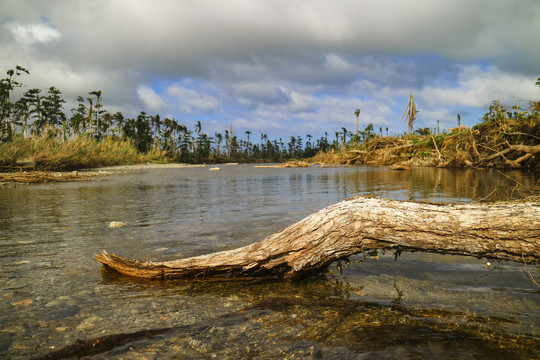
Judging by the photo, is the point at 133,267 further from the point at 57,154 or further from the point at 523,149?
the point at 57,154

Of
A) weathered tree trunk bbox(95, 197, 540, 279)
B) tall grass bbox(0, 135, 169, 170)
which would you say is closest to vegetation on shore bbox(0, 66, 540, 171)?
tall grass bbox(0, 135, 169, 170)

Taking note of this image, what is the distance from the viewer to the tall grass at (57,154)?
60.3 ft

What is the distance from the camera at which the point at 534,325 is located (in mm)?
2291

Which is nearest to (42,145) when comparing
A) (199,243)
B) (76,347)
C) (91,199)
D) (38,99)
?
(91,199)

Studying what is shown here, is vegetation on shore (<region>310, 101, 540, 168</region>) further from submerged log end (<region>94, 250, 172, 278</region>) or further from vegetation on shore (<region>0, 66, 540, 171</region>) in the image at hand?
submerged log end (<region>94, 250, 172, 278</region>)

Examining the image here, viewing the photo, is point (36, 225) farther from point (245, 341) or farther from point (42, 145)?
point (42, 145)

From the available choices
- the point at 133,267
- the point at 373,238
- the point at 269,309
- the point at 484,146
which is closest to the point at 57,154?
the point at 133,267

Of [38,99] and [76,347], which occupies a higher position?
[38,99]

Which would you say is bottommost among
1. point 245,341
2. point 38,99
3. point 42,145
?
point 245,341

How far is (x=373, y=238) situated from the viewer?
2941mm

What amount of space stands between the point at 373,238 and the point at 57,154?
24.1 metres

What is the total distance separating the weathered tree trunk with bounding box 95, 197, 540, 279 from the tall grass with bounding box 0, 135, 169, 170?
66.4 feet

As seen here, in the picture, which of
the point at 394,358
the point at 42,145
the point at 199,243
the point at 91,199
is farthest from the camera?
the point at 42,145

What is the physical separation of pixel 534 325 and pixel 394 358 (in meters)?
1.24
